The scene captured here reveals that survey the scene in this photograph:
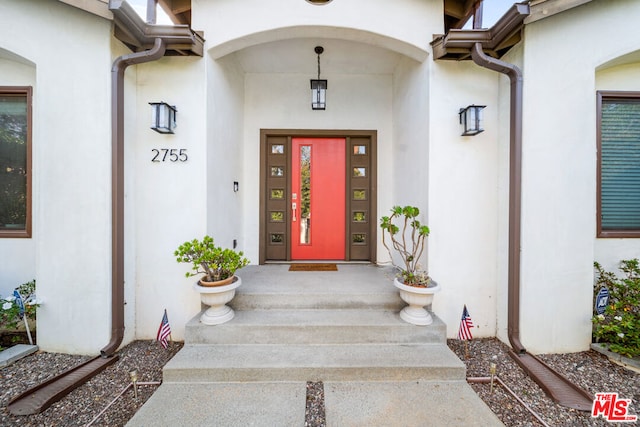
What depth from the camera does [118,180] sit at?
2359 millimetres

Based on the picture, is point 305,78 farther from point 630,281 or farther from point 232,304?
point 630,281

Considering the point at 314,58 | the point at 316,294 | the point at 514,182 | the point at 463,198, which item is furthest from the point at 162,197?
the point at 514,182

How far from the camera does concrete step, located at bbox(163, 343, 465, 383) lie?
195 centimetres

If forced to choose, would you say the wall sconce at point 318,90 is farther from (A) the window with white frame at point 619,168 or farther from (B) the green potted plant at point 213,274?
(A) the window with white frame at point 619,168

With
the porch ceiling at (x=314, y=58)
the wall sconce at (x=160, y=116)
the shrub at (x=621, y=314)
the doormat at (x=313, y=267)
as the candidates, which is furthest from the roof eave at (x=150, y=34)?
the shrub at (x=621, y=314)

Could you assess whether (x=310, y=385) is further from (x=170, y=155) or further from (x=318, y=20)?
(x=318, y=20)

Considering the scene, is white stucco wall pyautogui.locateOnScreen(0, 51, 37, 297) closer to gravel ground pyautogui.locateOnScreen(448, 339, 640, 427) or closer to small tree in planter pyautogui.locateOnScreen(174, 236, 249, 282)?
small tree in planter pyautogui.locateOnScreen(174, 236, 249, 282)

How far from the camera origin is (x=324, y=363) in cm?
201

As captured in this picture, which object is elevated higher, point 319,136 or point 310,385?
point 319,136

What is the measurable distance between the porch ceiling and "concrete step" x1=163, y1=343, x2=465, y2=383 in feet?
10.9

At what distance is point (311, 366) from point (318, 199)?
7.79ft

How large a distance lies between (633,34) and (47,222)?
5.53m

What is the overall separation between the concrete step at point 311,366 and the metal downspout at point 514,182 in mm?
811

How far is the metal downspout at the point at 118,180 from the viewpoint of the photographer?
2340mm
